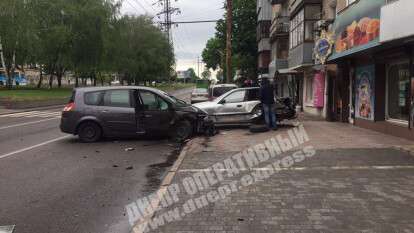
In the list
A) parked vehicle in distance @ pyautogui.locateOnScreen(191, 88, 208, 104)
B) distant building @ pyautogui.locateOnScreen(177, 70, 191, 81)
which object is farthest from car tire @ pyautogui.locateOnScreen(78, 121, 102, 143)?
distant building @ pyautogui.locateOnScreen(177, 70, 191, 81)

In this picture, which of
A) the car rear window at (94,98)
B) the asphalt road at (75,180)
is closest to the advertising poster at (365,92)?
the asphalt road at (75,180)

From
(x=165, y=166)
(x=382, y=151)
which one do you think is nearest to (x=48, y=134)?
(x=165, y=166)

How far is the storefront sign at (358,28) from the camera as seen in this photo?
12.7 meters

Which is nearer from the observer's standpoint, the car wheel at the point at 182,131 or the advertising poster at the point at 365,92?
the car wheel at the point at 182,131

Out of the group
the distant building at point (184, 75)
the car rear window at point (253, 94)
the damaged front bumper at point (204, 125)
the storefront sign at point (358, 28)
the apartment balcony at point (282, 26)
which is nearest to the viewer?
the storefront sign at point (358, 28)

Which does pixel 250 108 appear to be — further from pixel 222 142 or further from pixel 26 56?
pixel 26 56

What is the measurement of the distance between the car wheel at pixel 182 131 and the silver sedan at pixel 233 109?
259 centimetres

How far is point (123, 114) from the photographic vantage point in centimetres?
1355

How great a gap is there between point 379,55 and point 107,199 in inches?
427

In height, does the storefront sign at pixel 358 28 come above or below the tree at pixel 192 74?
below

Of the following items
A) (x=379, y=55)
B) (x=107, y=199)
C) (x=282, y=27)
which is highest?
(x=282, y=27)

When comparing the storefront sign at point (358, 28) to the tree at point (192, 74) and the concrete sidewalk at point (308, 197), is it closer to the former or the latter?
the concrete sidewalk at point (308, 197)

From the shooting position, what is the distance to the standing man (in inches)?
610

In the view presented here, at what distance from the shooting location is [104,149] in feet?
40.3
